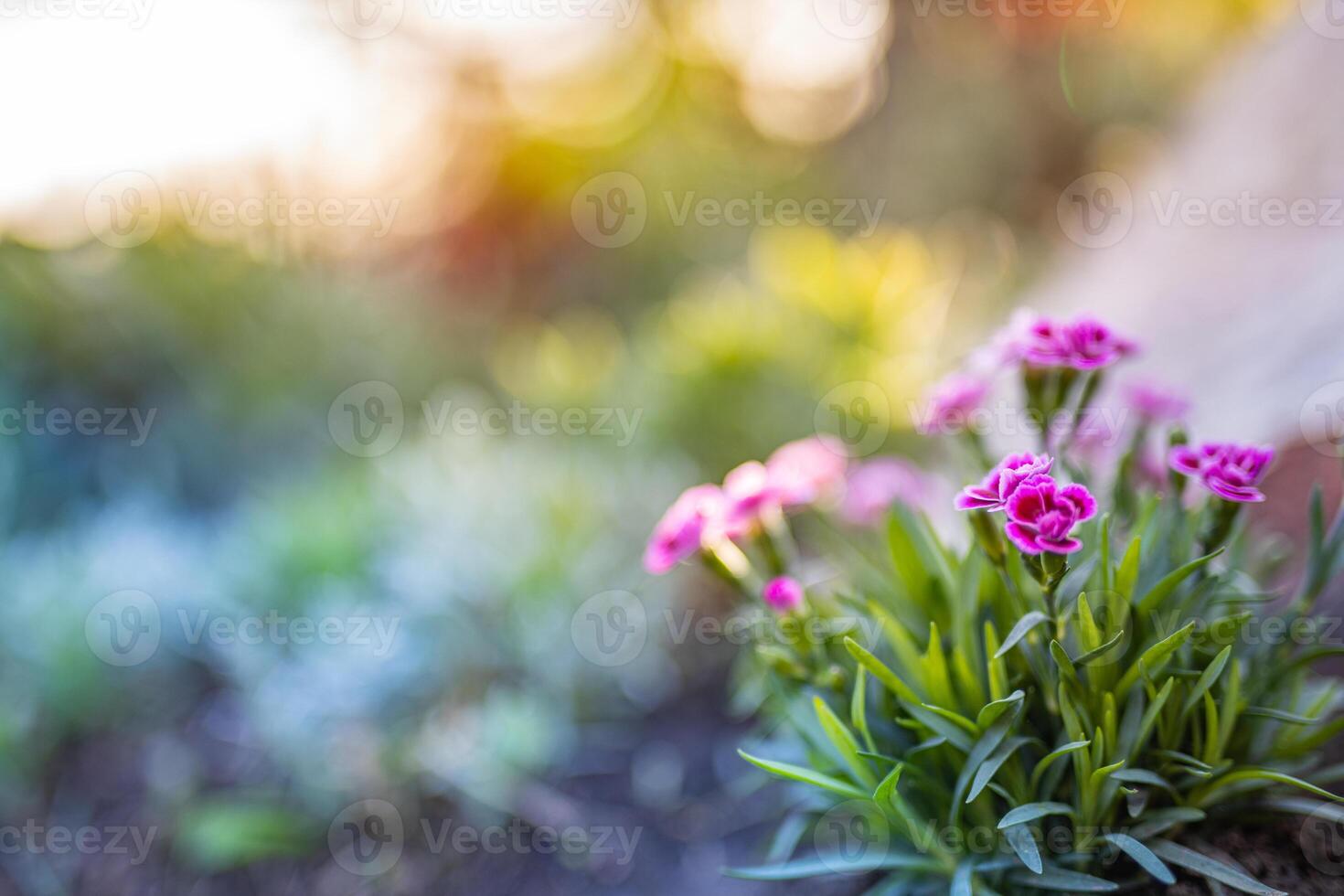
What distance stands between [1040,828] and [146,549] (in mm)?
2513

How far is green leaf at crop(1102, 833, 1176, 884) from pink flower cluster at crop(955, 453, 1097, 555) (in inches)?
14.9

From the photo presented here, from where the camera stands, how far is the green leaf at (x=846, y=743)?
1088 mm

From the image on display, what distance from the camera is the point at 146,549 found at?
2.58 metres

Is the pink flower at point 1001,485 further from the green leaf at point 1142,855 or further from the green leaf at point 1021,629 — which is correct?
the green leaf at point 1142,855

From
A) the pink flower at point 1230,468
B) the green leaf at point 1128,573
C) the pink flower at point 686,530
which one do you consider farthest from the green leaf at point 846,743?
the pink flower at point 1230,468

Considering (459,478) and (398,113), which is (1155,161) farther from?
(398,113)

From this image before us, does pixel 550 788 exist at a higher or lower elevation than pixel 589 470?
lower

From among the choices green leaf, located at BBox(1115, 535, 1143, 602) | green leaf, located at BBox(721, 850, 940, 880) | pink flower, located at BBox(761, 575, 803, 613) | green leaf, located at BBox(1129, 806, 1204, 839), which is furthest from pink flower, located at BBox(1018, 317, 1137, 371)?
green leaf, located at BBox(721, 850, 940, 880)

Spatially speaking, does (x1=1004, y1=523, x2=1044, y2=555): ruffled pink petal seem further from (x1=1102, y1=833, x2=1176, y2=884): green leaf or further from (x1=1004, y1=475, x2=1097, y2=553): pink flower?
(x1=1102, y1=833, x2=1176, y2=884): green leaf

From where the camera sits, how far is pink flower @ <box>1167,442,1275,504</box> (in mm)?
971

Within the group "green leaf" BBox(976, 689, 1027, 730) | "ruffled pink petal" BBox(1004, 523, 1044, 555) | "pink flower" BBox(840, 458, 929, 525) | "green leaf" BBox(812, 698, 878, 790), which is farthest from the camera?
"pink flower" BBox(840, 458, 929, 525)

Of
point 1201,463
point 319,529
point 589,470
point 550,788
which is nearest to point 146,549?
point 319,529

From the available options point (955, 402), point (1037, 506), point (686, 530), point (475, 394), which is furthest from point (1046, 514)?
point (475, 394)

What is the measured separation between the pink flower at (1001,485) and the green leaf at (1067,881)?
47cm
